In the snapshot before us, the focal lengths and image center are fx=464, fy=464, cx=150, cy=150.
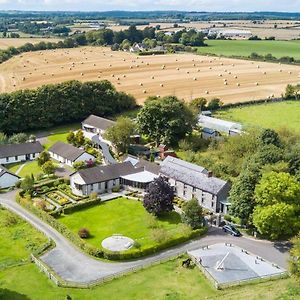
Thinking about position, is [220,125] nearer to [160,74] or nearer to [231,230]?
[231,230]

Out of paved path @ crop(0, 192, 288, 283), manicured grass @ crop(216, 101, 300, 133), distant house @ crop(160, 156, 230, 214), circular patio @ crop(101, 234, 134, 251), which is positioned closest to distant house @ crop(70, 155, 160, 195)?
distant house @ crop(160, 156, 230, 214)

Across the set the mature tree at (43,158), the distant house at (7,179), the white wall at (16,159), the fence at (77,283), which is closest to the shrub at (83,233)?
the fence at (77,283)

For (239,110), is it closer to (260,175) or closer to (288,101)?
(288,101)

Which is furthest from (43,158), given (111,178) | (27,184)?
(111,178)

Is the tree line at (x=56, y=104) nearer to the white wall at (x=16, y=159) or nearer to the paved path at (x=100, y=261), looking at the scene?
the white wall at (x=16, y=159)

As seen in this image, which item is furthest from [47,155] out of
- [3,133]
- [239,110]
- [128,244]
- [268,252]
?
[239,110]

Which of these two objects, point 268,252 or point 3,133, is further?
point 3,133

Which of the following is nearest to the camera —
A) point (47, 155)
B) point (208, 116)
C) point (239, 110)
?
point (47, 155)
